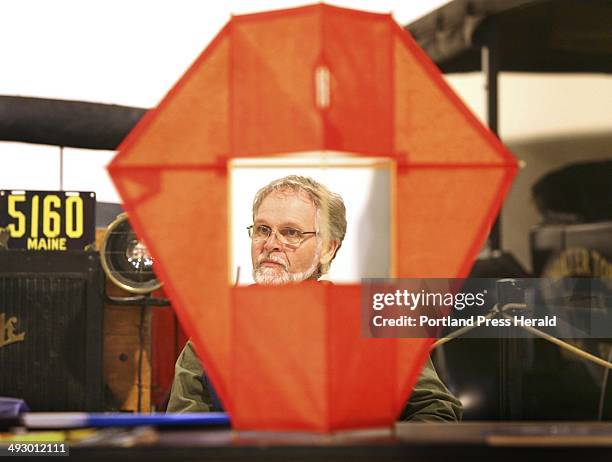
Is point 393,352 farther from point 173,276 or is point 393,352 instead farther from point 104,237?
point 104,237

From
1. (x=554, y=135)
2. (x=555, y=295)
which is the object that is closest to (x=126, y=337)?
(x=555, y=295)

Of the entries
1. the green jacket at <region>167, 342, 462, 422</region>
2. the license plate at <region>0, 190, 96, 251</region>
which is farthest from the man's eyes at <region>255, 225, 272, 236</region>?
the license plate at <region>0, 190, 96, 251</region>

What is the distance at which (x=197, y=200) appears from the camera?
58cm

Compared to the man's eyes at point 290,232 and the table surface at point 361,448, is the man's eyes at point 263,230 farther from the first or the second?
the table surface at point 361,448

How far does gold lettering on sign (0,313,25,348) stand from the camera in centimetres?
240

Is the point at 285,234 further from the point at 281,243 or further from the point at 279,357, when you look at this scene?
the point at 279,357

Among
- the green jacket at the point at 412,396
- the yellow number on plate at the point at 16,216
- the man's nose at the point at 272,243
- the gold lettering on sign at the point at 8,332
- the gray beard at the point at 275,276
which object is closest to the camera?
the gray beard at the point at 275,276

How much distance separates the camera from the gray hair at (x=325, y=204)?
598 millimetres

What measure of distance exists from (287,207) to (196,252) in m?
0.38

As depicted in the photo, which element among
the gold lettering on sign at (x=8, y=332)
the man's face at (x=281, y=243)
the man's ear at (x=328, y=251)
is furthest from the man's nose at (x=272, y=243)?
the gold lettering on sign at (x=8, y=332)

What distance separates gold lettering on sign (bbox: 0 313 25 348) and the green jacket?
3.24ft

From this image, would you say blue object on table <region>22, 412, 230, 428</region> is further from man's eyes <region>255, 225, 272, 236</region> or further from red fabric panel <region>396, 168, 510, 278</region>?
man's eyes <region>255, 225, 272, 236</region>

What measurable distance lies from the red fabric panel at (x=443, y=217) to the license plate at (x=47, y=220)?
1.76 metres

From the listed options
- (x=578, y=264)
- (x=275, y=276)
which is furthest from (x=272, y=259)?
(x=578, y=264)
